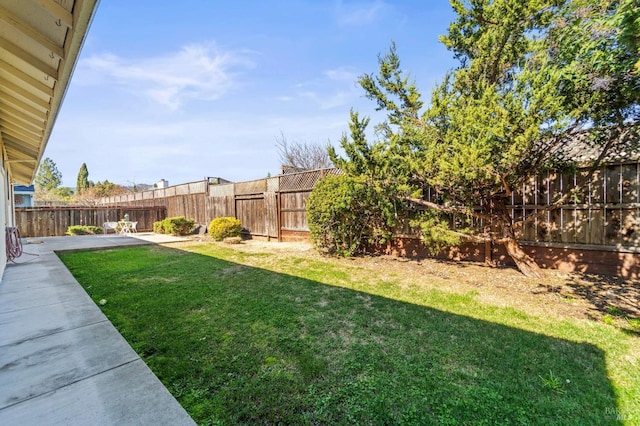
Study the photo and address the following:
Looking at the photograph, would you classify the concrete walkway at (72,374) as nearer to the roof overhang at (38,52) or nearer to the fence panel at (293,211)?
the roof overhang at (38,52)

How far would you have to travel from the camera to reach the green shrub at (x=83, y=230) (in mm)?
14453

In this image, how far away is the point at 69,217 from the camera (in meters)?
14.9

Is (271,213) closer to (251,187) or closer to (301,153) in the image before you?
(251,187)

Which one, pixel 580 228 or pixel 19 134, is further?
pixel 19 134

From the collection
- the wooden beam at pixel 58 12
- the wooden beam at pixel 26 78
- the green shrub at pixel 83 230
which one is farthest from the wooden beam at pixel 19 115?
the green shrub at pixel 83 230

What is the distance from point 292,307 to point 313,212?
3.95 m

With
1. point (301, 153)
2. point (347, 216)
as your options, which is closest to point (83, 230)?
point (301, 153)

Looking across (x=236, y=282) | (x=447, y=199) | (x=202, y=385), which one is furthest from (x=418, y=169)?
(x=202, y=385)

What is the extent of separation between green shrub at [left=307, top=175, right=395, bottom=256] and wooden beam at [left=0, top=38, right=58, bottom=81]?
5.18m

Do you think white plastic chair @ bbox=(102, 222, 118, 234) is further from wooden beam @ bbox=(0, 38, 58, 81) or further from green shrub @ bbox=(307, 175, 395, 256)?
wooden beam @ bbox=(0, 38, 58, 81)

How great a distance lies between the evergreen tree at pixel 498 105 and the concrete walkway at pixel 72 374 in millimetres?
4258

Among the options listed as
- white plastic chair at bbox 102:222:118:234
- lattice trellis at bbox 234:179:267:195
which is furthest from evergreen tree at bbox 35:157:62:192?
lattice trellis at bbox 234:179:267:195

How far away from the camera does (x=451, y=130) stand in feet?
14.7

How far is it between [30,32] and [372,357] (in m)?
3.93
